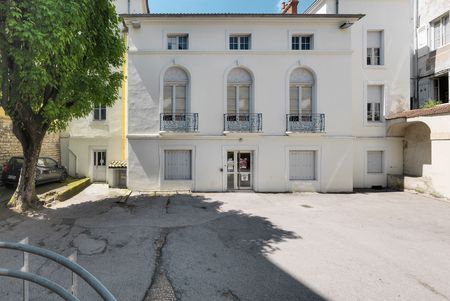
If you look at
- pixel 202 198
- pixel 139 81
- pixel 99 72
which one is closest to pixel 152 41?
pixel 139 81

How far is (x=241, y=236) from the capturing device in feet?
20.2

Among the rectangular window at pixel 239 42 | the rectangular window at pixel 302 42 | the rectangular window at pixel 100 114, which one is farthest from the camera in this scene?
the rectangular window at pixel 100 114

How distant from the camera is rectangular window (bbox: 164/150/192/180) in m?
11.8

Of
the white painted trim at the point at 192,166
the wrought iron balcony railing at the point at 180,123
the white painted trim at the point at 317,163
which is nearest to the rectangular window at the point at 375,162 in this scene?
the white painted trim at the point at 317,163

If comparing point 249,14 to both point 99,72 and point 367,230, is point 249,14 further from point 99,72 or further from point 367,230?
point 367,230

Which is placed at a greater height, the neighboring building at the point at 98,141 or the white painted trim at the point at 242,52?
the white painted trim at the point at 242,52

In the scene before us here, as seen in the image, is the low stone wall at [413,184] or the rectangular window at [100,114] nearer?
the low stone wall at [413,184]

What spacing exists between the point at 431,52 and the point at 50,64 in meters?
18.1

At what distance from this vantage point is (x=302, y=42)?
39.7 feet

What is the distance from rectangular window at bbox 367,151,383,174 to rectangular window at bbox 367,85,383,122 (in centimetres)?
191

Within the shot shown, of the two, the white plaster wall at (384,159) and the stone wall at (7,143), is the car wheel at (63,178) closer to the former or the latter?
the stone wall at (7,143)

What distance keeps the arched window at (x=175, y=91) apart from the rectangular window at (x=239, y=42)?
2.84 m

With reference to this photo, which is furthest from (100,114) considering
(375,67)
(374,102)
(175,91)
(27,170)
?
(375,67)

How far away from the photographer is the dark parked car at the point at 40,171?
10.3 m
